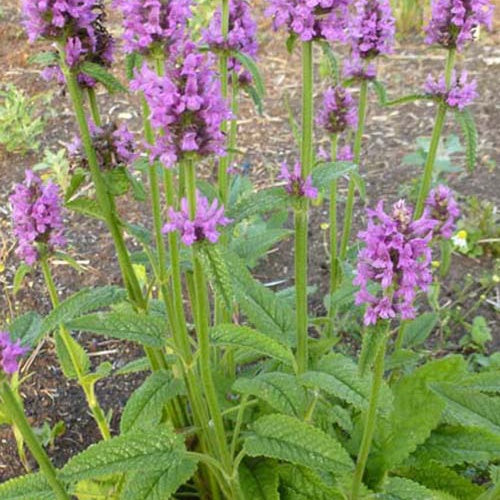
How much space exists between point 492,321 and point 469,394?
6.70ft

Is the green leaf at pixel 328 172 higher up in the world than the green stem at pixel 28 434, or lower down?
higher up

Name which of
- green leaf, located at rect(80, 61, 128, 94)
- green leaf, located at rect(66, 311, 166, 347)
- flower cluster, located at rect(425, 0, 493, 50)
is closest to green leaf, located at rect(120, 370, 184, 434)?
green leaf, located at rect(66, 311, 166, 347)

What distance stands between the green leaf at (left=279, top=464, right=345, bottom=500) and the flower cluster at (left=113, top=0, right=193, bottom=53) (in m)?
1.37

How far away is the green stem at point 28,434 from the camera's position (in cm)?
171

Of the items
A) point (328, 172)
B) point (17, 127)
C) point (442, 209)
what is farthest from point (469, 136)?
point (17, 127)

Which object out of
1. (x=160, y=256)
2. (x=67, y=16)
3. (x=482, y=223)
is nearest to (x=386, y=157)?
(x=482, y=223)

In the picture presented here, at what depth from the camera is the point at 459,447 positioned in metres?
2.59

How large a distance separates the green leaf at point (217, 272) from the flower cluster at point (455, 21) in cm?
124

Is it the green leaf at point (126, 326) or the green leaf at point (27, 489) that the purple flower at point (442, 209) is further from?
the green leaf at point (27, 489)

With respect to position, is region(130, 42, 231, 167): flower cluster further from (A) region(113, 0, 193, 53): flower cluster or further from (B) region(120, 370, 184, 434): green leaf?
(B) region(120, 370, 184, 434): green leaf

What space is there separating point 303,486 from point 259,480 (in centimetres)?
14

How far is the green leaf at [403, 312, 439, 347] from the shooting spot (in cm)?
313

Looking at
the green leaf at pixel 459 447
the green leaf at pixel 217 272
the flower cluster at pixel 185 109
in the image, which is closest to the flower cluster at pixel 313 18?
the flower cluster at pixel 185 109

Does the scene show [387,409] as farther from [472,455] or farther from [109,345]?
[109,345]
